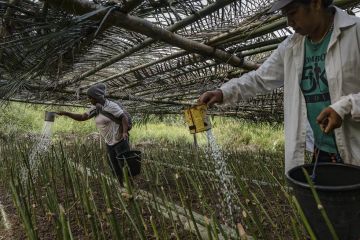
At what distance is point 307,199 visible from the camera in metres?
1.11

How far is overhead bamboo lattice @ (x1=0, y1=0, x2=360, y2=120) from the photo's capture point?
4.25 ft

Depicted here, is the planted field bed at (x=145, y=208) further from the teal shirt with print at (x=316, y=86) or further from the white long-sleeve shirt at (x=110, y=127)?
the white long-sleeve shirt at (x=110, y=127)

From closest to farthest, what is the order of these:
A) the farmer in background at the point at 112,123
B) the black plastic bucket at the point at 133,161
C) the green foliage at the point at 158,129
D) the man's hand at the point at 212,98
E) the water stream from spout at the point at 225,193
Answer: the man's hand at the point at 212,98, the water stream from spout at the point at 225,193, the black plastic bucket at the point at 133,161, the farmer in background at the point at 112,123, the green foliage at the point at 158,129

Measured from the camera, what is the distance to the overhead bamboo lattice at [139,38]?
4.25 feet

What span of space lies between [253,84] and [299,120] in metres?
0.31

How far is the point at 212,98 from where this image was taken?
5.38ft

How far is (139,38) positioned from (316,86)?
3.54 ft

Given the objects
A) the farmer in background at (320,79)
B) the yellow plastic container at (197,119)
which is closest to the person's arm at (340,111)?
the farmer in background at (320,79)

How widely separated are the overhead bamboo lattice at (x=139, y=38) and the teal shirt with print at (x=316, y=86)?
245 mm

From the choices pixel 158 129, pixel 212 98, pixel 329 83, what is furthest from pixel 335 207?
pixel 158 129

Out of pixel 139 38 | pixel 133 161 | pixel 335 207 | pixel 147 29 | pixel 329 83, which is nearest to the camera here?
pixel 335 207

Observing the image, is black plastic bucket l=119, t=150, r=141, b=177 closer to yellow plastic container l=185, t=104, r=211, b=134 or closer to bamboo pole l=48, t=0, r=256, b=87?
bamboo pole l=48, t=0, r=256, b=87

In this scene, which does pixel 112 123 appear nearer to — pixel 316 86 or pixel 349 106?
pixel 316 86

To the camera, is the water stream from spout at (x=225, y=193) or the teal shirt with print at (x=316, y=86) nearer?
the teal shirt with print at (x=316, y=86)
